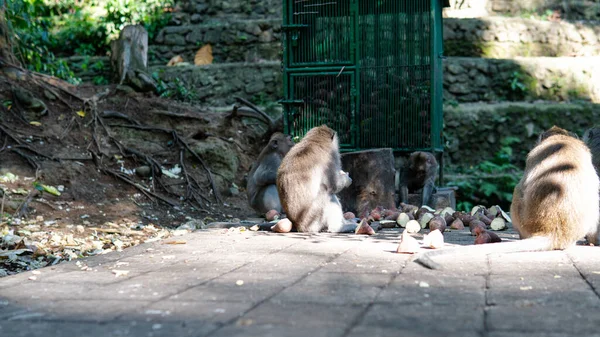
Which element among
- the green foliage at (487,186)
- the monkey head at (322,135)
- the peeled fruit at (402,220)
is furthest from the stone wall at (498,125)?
the monkey head at (322,135)

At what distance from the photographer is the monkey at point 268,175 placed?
9157mm

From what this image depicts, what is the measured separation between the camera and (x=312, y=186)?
23.4 ft

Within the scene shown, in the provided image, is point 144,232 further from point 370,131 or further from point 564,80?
point 564,80

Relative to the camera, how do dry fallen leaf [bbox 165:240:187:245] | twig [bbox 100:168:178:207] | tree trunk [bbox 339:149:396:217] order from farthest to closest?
1. twig [bbox 100:168:178:207]
2. tree trunk [bbox 339:149:396:217]
3. dry fallen leaf [bbox 165:240:187:245]

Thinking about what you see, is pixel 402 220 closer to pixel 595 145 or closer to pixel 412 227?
pixel 412 227

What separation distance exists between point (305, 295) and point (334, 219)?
3.51 meters

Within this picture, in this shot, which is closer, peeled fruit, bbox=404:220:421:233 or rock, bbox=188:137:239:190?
peeled fruit, bbox=404:220:421:233

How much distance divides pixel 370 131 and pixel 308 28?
1535 millimetres

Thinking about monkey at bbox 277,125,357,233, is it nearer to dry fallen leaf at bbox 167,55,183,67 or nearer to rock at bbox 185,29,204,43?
dry fallen leaf at bbox 167,55,183,67

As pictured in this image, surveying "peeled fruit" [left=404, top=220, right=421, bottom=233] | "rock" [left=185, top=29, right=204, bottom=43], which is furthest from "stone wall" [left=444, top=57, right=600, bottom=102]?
"peeled fruit" [left=404, top=220, right=421, bottom=233]

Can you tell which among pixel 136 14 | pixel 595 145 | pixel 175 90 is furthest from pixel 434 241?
pixel 136 14

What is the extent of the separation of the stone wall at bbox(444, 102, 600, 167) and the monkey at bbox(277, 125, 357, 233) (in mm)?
7532

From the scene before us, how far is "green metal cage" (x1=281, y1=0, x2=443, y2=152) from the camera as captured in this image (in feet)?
31.0

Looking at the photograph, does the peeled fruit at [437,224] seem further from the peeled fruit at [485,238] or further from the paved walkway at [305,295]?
the paved walkway at [305,295]
